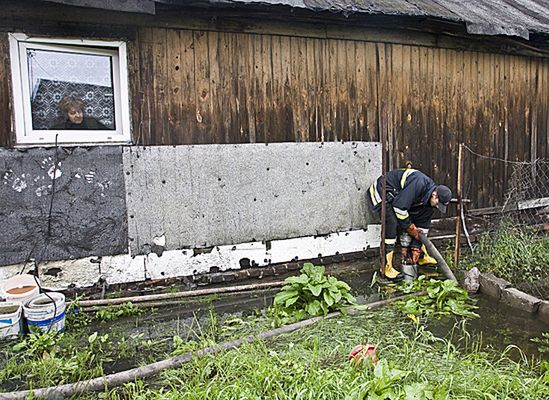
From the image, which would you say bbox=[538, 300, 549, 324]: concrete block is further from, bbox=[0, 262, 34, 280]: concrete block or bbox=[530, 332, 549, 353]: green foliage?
bbox=[0, 262, 34, 280]: concrete block

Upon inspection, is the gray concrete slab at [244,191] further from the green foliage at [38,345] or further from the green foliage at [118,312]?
the green foliage at [38,345]

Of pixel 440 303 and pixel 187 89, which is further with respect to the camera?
pixel 187 89

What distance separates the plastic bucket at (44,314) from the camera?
4465 millimetres

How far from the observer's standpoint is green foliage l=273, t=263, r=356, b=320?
5.00 metres

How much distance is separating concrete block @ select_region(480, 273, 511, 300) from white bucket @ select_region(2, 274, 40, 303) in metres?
5.35

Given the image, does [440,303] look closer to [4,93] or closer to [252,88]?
[252,88]

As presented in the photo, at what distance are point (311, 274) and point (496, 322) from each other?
2.12 metres

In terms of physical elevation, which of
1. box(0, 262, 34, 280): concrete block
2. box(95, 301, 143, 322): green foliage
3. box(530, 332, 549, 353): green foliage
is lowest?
box(530, 332, 549, 353): green foliage

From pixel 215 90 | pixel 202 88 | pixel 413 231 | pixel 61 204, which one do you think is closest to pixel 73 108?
pixel 61 204

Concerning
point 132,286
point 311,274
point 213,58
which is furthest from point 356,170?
point 132,286

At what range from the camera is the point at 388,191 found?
21.6 feet

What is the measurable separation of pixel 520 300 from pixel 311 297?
2511 millimetres

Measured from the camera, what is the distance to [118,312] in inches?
202

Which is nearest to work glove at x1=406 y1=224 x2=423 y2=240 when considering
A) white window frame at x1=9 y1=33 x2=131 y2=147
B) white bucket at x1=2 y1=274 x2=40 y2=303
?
white window frame at x1=9 y1=33 x2=131 y2=147
